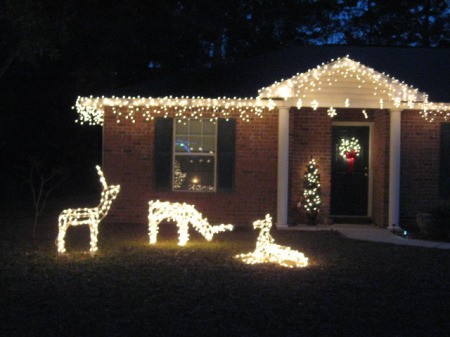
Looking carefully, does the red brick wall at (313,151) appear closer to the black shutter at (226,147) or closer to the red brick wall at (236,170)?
the red brick wall at (236,170)

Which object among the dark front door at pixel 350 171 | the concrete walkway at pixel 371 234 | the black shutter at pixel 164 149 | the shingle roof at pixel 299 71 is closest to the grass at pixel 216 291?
the concrete walkway at pixel 371 234

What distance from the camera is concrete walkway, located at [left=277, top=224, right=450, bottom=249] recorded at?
11.8 metres

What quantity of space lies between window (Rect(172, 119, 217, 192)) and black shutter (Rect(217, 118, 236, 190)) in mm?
161

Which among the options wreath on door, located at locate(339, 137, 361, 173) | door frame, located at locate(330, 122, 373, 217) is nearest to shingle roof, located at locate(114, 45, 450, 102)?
door frame, located at locate(330, 122, 373, 217)

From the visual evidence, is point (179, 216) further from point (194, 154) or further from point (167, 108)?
point (167, 108)

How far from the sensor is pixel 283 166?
531 inches

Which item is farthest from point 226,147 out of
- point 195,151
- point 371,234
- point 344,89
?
point 371,234

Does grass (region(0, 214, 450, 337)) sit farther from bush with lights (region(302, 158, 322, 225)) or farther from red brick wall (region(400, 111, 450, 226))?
red brick wall (region(400, 111, 450, 226))

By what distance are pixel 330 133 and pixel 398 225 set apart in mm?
2357

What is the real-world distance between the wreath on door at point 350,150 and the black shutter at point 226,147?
250 centimetres

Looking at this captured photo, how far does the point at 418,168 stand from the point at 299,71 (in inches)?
127

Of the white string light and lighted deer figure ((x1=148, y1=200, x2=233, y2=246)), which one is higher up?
the white string light

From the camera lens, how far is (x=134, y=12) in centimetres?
1670

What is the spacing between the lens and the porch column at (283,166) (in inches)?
529
